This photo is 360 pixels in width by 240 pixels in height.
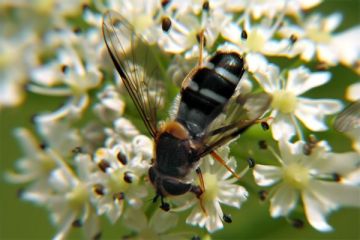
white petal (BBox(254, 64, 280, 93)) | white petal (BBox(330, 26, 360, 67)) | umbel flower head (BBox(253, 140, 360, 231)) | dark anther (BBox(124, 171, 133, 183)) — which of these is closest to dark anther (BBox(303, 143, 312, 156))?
umbel flower head (BBox(253, 140, 360, 231))

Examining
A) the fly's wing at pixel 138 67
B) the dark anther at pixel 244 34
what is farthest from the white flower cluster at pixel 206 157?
the fly's wing at pixel 138 67

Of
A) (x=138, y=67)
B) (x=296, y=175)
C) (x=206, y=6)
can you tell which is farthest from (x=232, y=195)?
(x=206, y=6)

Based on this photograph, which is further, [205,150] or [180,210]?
[180,210]

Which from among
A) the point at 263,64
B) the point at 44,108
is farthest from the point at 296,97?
the point at 44,108

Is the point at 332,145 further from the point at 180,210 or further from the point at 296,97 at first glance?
the point at 180,210

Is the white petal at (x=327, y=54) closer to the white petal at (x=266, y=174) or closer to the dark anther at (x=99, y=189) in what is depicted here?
the white petal at (x=266, y=174)

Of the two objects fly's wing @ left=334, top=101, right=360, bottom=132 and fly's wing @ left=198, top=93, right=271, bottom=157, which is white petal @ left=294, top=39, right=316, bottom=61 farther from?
fly's wing @ left=198, top=93, right=271, bottom=157
